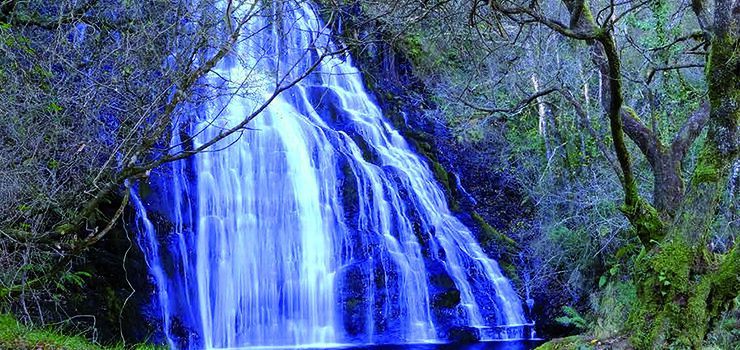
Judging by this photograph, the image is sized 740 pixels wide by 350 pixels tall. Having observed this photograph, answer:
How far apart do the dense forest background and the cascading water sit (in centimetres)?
87

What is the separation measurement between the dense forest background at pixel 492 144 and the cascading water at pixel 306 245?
34.1 inches

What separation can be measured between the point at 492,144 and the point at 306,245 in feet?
22.9

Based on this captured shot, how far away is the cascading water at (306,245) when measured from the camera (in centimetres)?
1271

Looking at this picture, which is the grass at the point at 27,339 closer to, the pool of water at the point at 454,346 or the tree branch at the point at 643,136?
the pool of water at the point at 454,346

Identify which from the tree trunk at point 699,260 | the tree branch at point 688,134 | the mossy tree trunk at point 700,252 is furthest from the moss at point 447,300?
the tree trunk at point 699,260

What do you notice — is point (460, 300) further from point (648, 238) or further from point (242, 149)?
point (648, 238)

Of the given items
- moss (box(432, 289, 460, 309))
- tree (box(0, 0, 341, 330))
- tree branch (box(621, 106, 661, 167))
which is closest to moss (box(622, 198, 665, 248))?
tree branch (box(621, 106, 661, 167))

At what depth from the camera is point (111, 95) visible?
8.00 metres

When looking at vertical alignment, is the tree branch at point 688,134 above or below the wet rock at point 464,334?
above

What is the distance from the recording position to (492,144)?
18.4 m

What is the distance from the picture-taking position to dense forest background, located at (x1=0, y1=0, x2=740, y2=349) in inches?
219

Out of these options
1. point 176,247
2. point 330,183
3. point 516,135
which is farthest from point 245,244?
point 516,135

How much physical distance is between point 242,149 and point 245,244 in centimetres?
239

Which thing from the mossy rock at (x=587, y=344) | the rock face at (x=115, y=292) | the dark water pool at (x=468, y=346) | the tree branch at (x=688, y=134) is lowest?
the dark water pool at (x=468, y=346)
